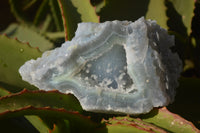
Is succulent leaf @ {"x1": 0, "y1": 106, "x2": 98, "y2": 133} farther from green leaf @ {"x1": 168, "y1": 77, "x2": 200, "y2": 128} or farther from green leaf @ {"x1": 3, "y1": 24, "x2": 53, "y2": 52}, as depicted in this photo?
green leaf @ {"x1": 3, "y1": 24, "x2": 53, "y2": 52}

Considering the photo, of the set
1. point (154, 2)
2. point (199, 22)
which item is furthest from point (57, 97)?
point (199, 22)

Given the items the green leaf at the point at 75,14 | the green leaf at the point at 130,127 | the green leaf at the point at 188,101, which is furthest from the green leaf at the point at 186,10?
the green leaf at the point at 130,127

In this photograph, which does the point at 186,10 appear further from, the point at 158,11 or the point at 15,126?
the point at 15,126

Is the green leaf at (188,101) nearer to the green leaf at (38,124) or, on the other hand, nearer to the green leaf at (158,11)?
the green leaf at (158,11)

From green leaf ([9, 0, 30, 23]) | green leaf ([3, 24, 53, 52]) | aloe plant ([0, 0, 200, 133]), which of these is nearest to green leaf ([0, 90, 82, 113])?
aloe plant ([0, 0, 200, 133])

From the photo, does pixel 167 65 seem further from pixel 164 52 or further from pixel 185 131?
pixel 185 131

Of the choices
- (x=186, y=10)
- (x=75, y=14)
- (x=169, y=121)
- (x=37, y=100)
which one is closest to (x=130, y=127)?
(x=169, y=121)
